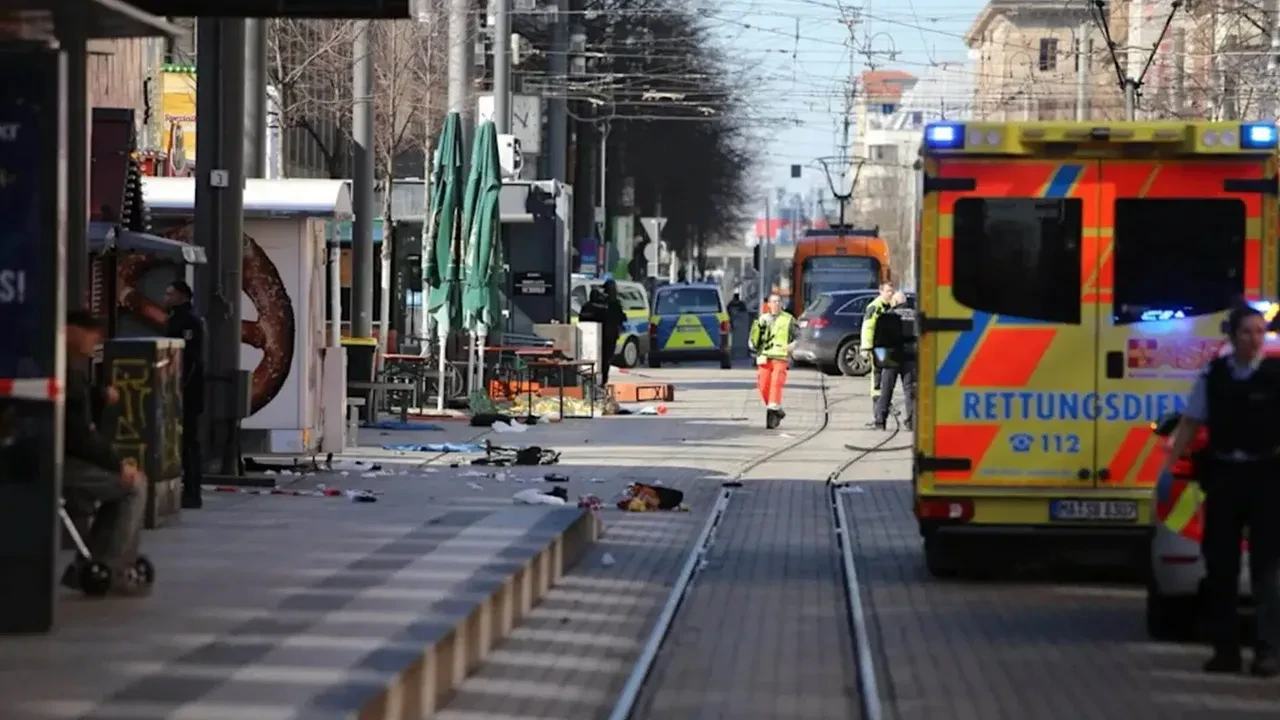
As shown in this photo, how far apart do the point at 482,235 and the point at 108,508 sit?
1887cm

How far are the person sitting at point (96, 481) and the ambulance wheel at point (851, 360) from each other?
116ft

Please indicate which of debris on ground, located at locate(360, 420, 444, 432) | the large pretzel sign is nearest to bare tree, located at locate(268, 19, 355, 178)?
debris on ground, located at locate(360, 420, 444, 432)

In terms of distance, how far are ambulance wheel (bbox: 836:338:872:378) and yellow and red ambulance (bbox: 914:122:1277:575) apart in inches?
1257

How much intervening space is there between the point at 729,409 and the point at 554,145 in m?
22.8

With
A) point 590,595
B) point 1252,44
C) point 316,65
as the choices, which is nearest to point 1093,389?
point 590,595

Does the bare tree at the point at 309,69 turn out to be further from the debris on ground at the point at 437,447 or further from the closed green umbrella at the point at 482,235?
the debris on ground at the point at 437,447

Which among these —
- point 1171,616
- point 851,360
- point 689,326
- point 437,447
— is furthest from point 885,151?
point 1171,616

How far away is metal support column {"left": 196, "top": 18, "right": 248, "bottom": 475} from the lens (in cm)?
1852

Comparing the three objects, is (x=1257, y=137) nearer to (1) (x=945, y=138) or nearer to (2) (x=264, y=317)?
(1) (x=945, y=138)

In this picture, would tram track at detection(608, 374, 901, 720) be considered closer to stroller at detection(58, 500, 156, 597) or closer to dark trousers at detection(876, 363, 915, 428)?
dark trousers at detection(876, 363, 915, 428)

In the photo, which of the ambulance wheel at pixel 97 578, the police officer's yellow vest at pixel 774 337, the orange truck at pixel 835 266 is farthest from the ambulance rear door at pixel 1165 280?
the orange truck at pixel 835 266

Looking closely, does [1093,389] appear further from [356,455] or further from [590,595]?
[356,455]

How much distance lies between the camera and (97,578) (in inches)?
427

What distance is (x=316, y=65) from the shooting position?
1602 inches
